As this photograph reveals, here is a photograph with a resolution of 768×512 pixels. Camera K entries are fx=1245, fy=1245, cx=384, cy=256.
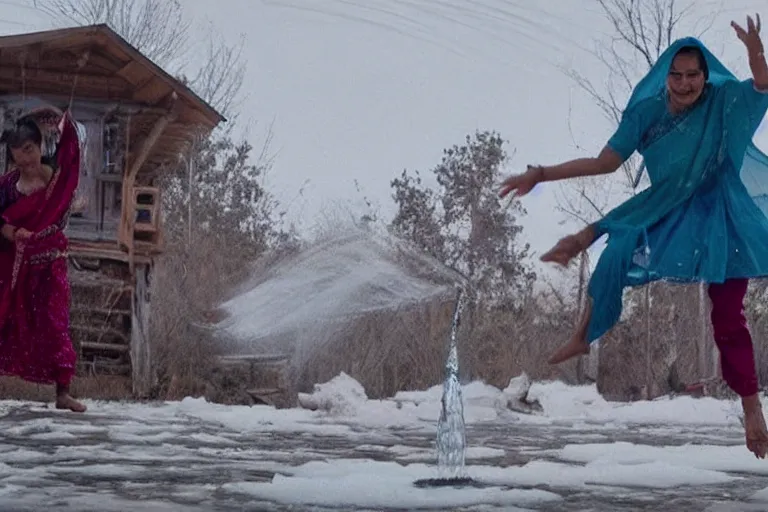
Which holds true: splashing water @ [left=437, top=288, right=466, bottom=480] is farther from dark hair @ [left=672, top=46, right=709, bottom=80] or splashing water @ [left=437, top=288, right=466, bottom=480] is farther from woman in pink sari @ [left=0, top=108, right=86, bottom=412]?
woman in pink sari @ [left=0, top=108, right=86, bottom=412]

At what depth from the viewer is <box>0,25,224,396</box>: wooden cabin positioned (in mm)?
14867

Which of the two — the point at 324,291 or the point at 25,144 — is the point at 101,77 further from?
the point at 25,144

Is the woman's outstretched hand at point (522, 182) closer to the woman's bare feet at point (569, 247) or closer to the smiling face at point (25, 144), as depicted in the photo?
the woman's bare feet at point (569, 247)

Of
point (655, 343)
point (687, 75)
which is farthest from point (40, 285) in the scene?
point (655, 343)

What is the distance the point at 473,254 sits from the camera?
27.0 m

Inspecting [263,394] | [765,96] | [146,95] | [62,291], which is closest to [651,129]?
[765,96]

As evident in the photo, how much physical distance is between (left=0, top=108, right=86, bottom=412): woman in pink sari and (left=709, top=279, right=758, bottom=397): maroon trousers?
451 cm

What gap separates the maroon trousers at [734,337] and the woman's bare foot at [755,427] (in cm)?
4

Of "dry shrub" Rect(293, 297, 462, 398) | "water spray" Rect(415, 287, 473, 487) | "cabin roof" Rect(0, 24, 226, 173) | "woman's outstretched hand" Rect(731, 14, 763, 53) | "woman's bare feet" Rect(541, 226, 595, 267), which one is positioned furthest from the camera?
"dry shrub" Rect(293, 297, 462, 398)

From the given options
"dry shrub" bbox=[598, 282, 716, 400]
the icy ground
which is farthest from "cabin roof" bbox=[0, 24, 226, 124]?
"dry shrub" bbox=[598, 282, 716, 400]

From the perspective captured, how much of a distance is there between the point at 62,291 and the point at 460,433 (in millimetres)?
2837

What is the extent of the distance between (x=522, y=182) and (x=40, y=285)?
439cm

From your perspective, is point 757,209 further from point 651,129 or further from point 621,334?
point 621,334

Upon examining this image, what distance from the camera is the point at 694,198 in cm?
471
